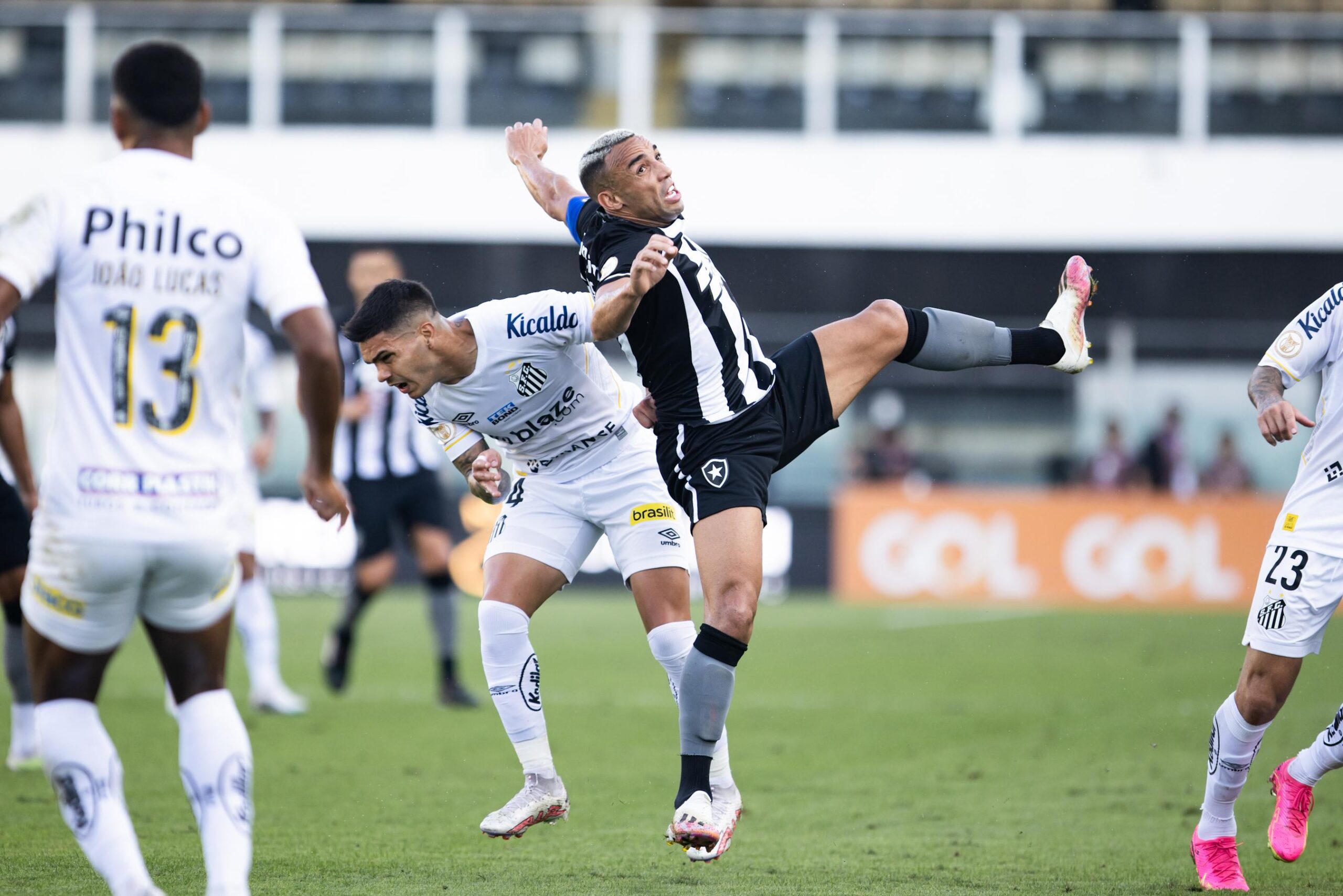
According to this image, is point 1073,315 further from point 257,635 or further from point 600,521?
point 257,635

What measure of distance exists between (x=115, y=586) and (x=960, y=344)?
3.18 m

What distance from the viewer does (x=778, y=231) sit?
21.7 m

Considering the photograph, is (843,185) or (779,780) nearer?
(779,780)

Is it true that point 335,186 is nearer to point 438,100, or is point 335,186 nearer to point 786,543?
point 438,100

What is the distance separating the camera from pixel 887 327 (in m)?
5.60

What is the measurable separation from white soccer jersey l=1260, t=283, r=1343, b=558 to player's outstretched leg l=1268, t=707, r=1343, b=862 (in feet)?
2.15

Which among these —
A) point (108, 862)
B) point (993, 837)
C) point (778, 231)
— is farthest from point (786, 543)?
point (108, 862)

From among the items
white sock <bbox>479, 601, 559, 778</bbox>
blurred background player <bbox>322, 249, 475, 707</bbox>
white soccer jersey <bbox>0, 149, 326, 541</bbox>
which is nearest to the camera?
white soccer jersey <bbox>0, 149, 326, 541</bbox>

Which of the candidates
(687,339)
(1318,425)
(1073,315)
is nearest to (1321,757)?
(1318,425)

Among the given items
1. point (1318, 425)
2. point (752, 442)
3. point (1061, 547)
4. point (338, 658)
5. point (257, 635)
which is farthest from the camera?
point (1061, 547)

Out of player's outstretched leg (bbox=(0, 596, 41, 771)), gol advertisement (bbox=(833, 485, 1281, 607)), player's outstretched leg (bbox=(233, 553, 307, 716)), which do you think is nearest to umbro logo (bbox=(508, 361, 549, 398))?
player's outstretched leg (bbox=(0, 596, 41, 771))

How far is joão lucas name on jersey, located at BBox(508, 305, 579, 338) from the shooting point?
17.2ft

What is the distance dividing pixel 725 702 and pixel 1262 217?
19.1 meters

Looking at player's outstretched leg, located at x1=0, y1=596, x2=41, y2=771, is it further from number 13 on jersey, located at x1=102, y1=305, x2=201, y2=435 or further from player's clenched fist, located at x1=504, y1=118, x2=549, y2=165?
number 13 on jersey, located at x1=102, y1=305, x2=201, y2=435
